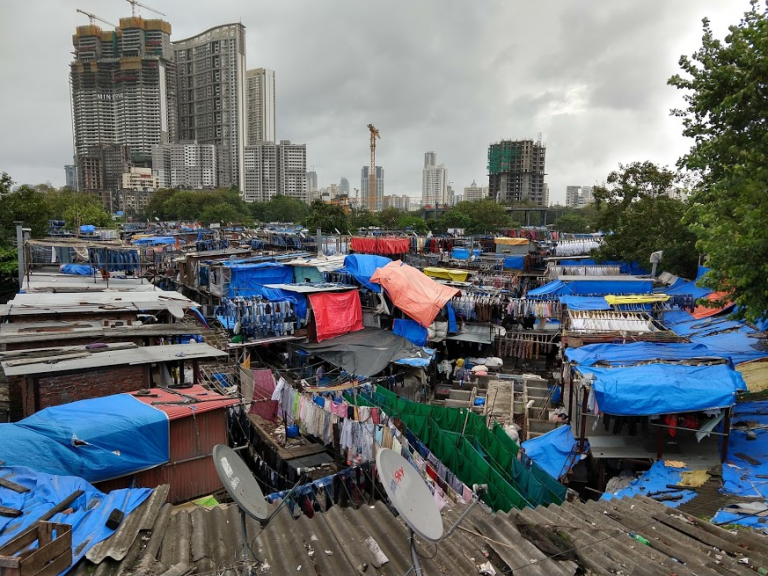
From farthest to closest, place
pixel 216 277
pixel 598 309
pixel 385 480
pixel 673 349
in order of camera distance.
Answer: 1. pixel 216 277
2. pixel 598 309
3. pixel 673 349
4. pixel 385 480

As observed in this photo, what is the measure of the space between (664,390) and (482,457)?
3.67 meters

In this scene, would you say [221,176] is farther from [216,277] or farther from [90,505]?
[90,505]

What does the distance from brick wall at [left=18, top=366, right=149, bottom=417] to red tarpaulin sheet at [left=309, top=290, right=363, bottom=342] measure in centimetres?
942

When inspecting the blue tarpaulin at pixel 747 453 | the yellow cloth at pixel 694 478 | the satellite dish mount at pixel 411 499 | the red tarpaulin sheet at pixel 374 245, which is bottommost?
the yellow cloth at pixel 694 478

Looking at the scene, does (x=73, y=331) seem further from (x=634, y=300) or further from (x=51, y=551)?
(x=634, y=300)

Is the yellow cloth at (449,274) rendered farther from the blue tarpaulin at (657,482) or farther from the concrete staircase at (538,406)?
the blue tarpaulin at (657,482)

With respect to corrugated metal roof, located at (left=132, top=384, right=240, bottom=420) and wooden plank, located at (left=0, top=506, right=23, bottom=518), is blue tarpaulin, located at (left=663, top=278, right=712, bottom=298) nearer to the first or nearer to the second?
corrugated metal roof, located at (left=132, top=384, right=240, bottom=420)

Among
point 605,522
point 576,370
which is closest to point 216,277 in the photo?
point 576,370

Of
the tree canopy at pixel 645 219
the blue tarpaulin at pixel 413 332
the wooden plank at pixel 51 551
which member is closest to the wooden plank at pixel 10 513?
the wooden plank at pixel 51 551

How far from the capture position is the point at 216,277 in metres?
25.2

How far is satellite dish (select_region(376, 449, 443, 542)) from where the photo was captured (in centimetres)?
305

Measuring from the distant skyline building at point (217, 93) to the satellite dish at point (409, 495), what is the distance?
461 ft

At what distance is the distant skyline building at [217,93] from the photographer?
13162 cm

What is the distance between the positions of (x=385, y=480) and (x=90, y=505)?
129 inches
